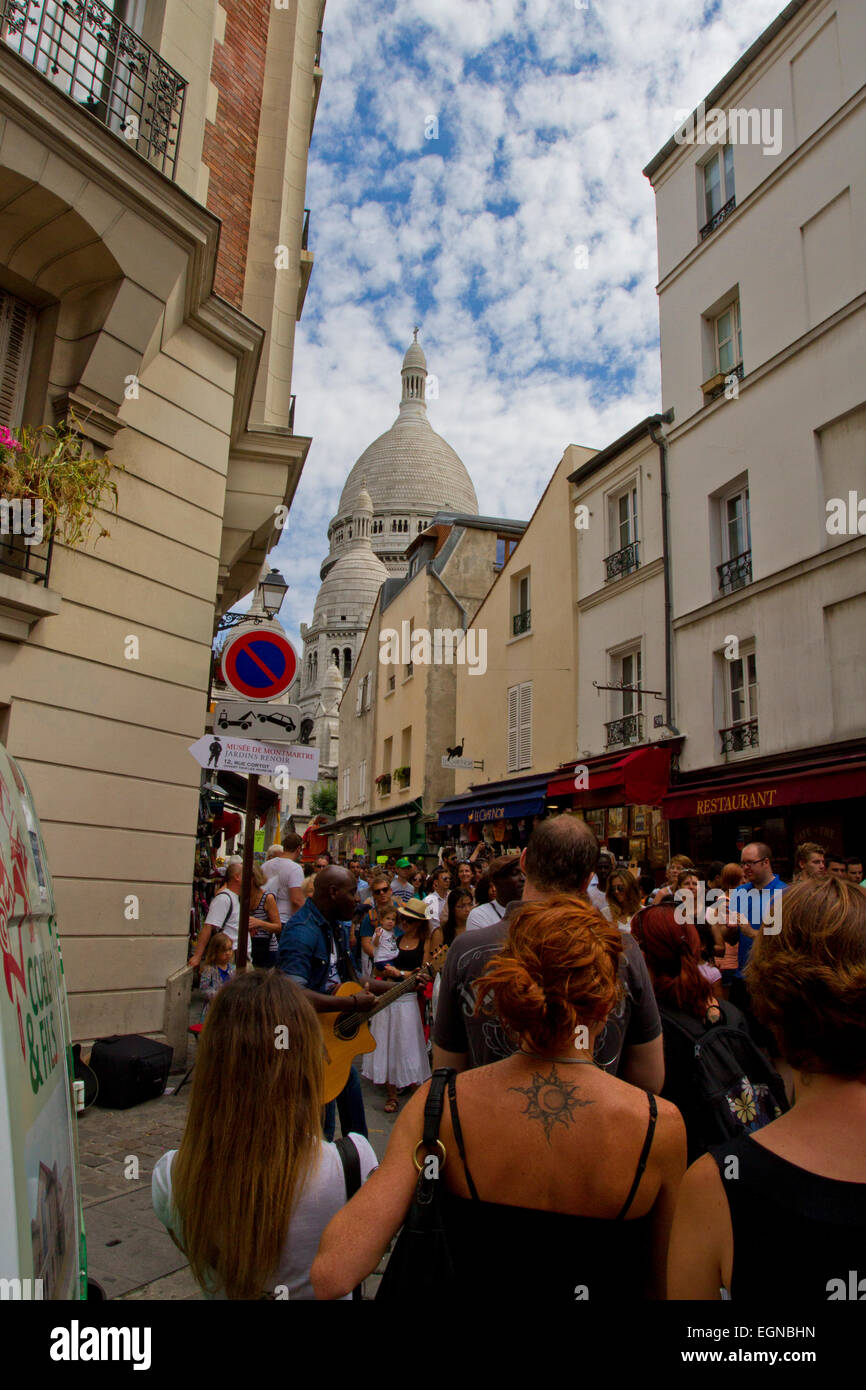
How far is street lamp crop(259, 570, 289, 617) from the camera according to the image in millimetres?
12094

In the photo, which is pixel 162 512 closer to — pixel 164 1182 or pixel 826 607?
pixel 164 1182

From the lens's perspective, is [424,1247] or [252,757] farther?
[252,757]

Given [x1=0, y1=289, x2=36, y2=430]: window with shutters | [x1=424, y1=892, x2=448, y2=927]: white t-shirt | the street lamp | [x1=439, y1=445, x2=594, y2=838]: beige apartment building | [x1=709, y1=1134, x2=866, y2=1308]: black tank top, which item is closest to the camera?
[x1=709, y1=1134, x2=866, y2=1308]: black tank top

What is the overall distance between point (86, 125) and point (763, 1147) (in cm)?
760

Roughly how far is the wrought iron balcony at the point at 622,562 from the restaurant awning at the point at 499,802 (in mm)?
4328

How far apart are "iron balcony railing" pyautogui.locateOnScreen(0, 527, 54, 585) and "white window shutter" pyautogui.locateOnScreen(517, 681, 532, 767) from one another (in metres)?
14.1

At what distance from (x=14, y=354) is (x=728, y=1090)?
23.7 ft

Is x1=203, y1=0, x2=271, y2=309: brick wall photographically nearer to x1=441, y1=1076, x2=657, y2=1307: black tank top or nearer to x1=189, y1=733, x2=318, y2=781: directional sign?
x1=189, y1=733, x2=318, y2=781: directional sign

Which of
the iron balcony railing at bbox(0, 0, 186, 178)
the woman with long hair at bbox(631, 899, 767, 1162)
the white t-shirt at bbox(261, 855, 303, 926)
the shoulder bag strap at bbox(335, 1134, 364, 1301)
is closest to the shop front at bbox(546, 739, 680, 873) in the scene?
the white t-shirt at bbox(261, 855, 303, 926)

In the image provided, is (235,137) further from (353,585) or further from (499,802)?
(353,585)

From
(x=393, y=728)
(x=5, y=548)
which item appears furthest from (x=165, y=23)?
(x=393, y=728)

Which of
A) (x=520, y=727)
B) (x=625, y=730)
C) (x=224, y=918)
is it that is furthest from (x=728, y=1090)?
(x=520, y=727)

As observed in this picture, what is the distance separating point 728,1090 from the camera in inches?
110

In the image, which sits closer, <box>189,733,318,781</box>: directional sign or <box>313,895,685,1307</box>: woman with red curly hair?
<box>313,895,685,1307</box>: woman with red curly hair
